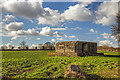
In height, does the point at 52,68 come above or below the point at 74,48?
below

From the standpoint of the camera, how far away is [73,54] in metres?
21.5

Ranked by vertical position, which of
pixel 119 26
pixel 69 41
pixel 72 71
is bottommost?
pixel 72 71

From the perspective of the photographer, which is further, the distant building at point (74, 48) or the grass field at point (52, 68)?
the distant building at point (74, 48)

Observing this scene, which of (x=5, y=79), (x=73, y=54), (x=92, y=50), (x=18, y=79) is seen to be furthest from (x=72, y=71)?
(x=92, y=50)

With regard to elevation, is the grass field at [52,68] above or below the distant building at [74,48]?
below

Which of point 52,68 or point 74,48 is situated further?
point 74,48

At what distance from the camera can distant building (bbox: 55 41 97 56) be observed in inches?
854

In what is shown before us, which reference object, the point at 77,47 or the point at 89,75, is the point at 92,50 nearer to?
the point at 77,47

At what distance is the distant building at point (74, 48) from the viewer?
71.2 feet

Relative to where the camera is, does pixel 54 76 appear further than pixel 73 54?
No

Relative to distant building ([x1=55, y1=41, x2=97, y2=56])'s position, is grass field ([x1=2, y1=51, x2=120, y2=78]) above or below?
below

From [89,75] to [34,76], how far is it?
5.51 meters

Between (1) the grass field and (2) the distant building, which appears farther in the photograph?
(2) the distant building

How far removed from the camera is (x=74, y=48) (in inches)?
846
